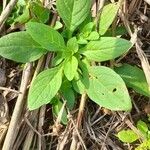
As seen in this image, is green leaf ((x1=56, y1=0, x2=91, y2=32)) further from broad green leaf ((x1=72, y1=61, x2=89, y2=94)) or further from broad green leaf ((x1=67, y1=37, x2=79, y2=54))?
broad green leaf ((x1=72, y1=61, x2=89, y2=94))

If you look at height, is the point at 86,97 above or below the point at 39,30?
below

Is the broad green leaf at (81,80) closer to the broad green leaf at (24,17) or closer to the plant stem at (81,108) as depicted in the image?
the plant stem at (81,108)

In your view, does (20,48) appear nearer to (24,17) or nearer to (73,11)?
(24,17)

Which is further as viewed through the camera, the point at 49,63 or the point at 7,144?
the point at 49,63

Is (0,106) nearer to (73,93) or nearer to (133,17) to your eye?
(73,93)

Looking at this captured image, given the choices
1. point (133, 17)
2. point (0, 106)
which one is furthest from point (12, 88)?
point (133, 17)

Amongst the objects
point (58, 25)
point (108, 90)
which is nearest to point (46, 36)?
point (58, 25)

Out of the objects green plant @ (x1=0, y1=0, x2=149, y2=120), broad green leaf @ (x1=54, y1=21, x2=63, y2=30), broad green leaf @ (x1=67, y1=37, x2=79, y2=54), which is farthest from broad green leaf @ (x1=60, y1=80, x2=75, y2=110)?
broad green leaf @ (x1=54, y1=21, x2=63, y2=30)

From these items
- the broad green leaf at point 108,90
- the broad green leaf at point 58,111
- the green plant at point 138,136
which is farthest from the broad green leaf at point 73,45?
the green plant at point 138,136
